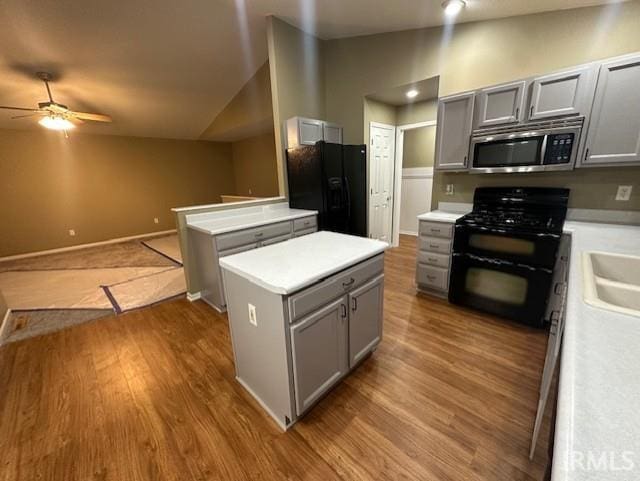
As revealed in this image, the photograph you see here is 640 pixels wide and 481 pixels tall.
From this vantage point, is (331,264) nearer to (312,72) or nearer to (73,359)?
(73,359)

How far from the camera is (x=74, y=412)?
162 centimetres

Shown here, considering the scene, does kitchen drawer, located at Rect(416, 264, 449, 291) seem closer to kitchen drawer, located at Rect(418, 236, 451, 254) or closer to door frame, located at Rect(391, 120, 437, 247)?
kitchen drawer, located at Rect(418, 236, 451, 254)

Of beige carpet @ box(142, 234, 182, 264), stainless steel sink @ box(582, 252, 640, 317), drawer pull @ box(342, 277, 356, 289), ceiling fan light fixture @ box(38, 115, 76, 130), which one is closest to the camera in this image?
stainless steel sink @ box(582, 252, 640, 317)

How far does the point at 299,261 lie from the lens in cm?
150

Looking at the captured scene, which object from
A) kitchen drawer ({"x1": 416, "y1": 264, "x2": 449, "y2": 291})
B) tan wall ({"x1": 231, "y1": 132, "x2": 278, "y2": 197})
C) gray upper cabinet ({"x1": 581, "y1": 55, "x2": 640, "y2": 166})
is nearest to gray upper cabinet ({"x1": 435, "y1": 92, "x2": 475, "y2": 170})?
gray upper cabinet ({"x1": 581, "y1": 55, "x2": 640, "y2": 166})

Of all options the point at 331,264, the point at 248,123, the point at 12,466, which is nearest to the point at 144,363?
the point at 12,466

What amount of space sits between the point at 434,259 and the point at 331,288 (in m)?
1.78

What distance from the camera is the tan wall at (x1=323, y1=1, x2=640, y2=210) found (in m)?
2.14

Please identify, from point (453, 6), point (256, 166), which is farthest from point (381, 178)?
Answer: point (256, 166)

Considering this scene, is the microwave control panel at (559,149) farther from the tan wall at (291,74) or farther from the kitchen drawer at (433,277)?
the tan wall at (291,74)

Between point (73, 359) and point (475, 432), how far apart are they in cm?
293

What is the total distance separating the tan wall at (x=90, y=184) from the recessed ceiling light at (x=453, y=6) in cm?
649

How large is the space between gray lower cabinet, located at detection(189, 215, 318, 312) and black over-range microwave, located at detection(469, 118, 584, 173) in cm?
208

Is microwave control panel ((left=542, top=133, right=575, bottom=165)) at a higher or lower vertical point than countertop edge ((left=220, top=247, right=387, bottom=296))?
higher
